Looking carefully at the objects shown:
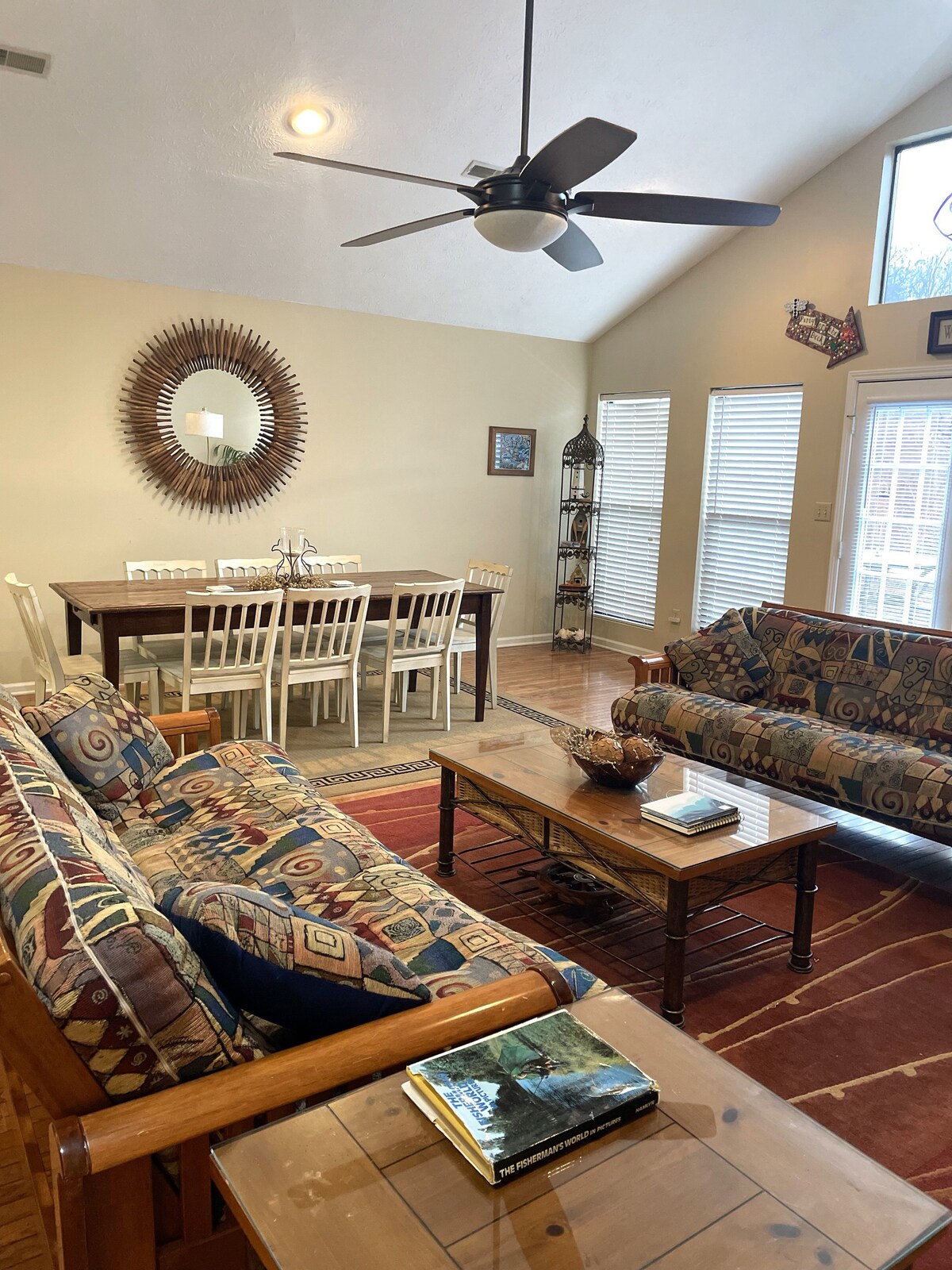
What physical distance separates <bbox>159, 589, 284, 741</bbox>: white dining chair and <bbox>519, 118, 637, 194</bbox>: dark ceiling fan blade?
87.2 inches

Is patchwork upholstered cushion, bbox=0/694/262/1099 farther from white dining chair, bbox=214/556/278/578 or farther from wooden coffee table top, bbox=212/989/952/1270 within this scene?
white dining chair, bbox=214/556/278/578

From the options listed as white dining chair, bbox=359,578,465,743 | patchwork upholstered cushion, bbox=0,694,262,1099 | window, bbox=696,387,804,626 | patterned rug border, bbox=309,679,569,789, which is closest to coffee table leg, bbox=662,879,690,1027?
patchwork upholstered cushion, bbox=0,694,262,1099

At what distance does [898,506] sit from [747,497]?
46.3 inches

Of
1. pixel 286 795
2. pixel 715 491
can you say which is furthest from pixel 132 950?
pixel 715 491

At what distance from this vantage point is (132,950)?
1277 millimetres

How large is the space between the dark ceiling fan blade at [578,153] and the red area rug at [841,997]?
2.32 metres

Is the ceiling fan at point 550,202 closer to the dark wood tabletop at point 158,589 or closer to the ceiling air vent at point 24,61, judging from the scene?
the ceiling air vent at point 24,61

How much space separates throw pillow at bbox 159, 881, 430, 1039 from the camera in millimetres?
1376

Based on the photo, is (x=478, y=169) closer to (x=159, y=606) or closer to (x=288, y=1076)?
(x=159, y=606)

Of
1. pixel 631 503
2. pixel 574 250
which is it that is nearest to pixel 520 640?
pixel 631 503

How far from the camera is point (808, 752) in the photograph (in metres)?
3.64

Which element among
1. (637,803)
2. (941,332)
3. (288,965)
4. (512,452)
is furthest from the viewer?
(512,452)

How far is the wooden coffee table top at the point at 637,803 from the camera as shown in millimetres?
2473

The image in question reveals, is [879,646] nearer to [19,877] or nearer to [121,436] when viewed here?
[19,877]
